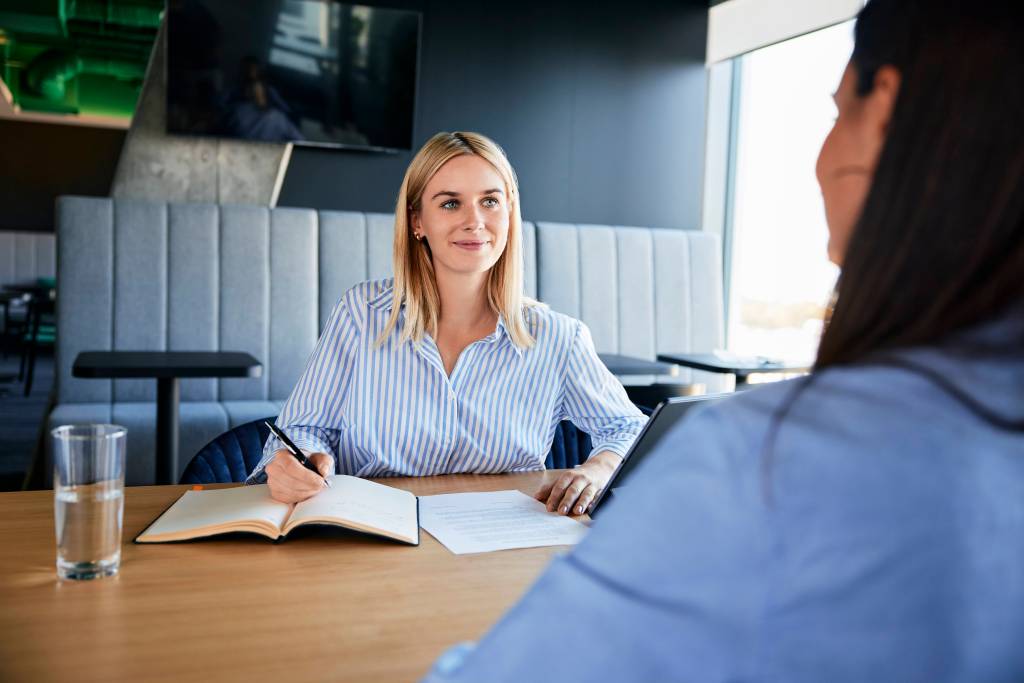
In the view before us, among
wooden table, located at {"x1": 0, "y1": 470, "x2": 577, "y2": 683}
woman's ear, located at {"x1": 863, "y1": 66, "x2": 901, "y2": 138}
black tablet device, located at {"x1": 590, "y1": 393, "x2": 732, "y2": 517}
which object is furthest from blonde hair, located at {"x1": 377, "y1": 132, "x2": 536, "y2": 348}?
woman's ear, located at {"x1": 863, "y1": 66, "x2": 901, "y2": 138}

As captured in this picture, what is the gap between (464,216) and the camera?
78.8 inches

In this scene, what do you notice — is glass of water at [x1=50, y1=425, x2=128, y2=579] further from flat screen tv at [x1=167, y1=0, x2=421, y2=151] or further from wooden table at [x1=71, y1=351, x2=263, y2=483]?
flat screen tv at [x1=167, y1=0, x2=421, y2=151]

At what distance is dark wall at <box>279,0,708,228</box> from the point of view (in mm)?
4918

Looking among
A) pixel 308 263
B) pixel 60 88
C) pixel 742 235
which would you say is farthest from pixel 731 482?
pixel 60 88

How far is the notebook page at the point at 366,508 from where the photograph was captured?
1.17m

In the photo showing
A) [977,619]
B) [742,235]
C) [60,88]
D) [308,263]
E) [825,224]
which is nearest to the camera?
[977,619]

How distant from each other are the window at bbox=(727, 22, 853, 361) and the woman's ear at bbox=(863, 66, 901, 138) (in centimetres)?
418

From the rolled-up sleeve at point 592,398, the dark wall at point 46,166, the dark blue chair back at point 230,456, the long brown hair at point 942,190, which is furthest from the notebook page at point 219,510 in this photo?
the dark wall at point 46,166

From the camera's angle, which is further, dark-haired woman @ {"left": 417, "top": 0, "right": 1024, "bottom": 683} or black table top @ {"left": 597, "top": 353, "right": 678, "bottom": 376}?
black table top @ {"left": 597, "top": 353, "right": 678, "bottom": 376}

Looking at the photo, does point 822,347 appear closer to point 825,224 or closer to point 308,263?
point 825,224

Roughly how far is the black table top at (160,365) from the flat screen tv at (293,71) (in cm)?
171

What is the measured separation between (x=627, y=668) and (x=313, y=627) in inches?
21.0

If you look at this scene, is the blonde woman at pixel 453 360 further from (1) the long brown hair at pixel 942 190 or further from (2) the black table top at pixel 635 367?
(2) the black table top at pixel 635 367

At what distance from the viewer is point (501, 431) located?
1.84m
